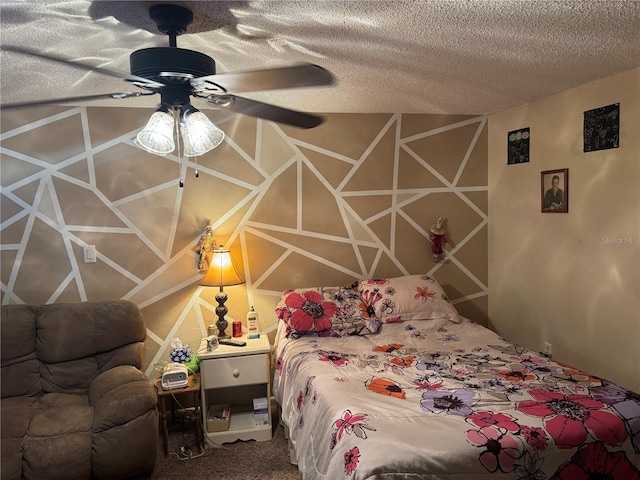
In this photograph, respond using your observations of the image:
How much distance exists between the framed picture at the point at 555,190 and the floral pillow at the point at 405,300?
95 cm

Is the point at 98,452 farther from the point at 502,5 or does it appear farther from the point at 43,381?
the point at 502,5

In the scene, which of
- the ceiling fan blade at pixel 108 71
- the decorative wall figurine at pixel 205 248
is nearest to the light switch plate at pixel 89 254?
the decorative wall figurine at pixel 205 248

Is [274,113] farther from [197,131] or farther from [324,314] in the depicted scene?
[197,131]

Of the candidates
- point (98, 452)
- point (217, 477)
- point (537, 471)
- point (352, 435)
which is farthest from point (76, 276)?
point (537, 471)

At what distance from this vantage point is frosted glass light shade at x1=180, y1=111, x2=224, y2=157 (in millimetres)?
1875

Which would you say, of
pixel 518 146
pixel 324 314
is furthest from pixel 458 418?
pixel 518 146

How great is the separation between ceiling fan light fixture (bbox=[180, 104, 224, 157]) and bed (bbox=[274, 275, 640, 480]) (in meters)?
1.24

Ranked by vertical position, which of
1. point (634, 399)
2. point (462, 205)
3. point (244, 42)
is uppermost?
point (244, 42)

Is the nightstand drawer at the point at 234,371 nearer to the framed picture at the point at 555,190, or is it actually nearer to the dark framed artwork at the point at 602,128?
the framed picture at the point at 555,190

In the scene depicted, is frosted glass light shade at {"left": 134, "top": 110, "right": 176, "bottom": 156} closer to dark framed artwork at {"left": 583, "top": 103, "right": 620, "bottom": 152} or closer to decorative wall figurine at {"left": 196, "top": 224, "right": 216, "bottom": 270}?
decorative wall figurine at {"left": 196, "top": 224, "right": 216, "bottom": 270}

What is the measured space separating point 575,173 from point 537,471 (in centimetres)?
200

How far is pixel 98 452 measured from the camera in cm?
233

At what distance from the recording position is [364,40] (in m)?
2.05

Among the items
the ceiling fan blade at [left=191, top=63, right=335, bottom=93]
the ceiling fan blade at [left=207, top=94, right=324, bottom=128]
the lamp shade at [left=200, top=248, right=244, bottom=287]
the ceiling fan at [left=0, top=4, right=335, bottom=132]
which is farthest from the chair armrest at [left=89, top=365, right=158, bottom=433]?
the ceiling fan blade at [left=207, top=94, right=324, bottom=128]
